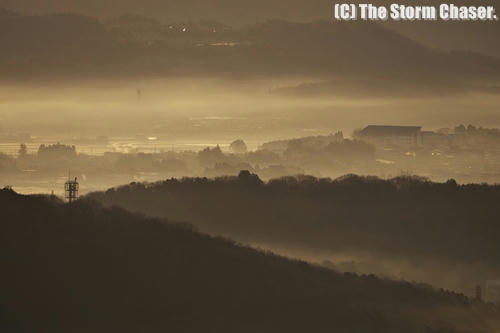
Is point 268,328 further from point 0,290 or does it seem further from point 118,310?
point 0,290

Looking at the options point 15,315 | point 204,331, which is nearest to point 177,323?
point 204,331

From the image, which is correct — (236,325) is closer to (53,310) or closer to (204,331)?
(204,331)

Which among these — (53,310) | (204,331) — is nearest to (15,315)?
(53,310)

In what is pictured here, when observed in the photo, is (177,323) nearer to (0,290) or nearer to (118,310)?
(118,310)

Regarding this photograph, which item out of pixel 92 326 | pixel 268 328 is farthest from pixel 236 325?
pixel 92 326

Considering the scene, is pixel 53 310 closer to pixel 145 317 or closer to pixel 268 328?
pixel 145 317

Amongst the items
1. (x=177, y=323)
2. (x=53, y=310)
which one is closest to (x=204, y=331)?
(x=177, y=323)
